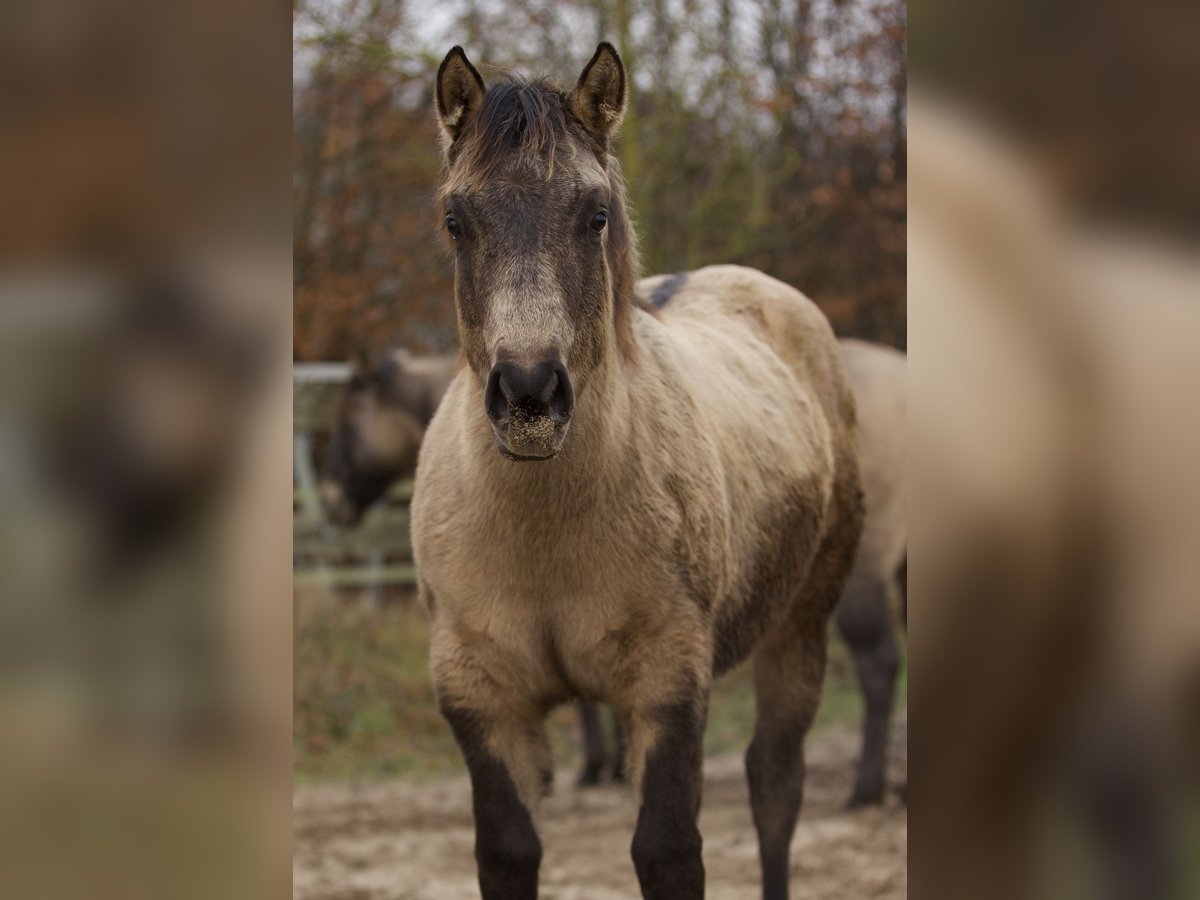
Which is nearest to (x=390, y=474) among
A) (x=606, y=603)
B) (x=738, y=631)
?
(x=738, y=631)

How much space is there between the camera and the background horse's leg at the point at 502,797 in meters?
2.97

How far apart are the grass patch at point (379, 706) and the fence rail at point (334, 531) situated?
454 millimetres

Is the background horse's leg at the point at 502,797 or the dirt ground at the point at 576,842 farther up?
the background horse's leg at the point at 502,797

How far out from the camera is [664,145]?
855cm

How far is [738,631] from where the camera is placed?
360 centimetres

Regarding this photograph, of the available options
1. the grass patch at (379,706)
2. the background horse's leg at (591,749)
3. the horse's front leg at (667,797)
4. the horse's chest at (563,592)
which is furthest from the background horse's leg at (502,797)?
the grass patch at (379,706)

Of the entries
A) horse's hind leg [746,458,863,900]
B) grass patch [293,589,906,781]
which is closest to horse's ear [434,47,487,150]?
horse's hind leg [746,458,863,900]

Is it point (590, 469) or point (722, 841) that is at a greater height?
point (590, 469)

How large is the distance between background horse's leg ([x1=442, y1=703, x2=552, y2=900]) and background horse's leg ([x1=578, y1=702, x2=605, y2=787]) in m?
3.52

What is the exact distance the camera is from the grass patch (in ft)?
22.9

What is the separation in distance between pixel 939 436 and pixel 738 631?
2.80 metres

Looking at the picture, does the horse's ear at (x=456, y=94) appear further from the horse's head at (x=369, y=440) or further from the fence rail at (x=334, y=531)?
the fence rail at (x=334, y=531)

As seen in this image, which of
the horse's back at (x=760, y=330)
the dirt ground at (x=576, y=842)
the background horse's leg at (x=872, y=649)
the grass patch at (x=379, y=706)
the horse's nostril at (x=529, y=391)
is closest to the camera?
the horse's nostril at (x=529, y=391)

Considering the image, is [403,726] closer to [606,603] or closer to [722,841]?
[722,841]
